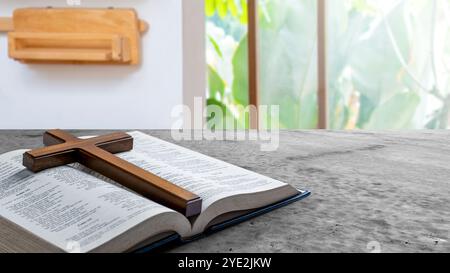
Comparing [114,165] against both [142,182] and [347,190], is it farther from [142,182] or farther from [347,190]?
[347,190]

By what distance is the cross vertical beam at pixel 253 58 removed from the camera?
8.54ft

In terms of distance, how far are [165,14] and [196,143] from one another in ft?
3.80

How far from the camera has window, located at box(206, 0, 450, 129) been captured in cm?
260

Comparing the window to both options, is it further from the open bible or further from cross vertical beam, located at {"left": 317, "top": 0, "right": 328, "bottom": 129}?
the open bible

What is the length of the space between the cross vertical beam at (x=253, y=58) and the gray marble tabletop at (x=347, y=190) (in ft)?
4.63

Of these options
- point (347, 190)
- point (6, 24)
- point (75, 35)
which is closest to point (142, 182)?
point (347, 190)

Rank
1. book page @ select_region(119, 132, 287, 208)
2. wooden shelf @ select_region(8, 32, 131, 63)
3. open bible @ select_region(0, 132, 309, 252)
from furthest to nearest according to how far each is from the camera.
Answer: wooden shelf @ select_region(8, 32, 131, 63) < book page @ select_region(119, 132, 287, 208) < open bible @ select_region(0, 132, 309, 252)

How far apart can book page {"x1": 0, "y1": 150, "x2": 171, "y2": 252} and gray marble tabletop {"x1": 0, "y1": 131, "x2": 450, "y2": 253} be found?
71 mm

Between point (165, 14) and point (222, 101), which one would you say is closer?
point (165, 14)

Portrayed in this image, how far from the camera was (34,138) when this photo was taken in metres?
1.16

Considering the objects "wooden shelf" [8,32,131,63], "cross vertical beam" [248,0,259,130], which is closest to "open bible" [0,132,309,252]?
"wooden shelf" [8,32,131,63]

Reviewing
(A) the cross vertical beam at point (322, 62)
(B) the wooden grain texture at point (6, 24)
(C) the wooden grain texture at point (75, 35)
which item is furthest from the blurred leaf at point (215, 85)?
(B) the wooden grain texture at point (6, 24)
